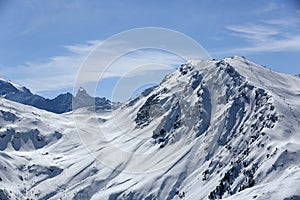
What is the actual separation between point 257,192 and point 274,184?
7.50 metres

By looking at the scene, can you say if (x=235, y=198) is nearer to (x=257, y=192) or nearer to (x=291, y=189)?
(x=257, y=192)

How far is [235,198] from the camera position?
171750 mm

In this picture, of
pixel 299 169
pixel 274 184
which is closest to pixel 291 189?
pixel 274 184

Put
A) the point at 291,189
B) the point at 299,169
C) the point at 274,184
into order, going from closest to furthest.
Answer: the point at 291,189, the point at 274,184, the point at 299,169

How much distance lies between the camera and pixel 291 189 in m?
160

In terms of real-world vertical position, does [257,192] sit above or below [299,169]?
below

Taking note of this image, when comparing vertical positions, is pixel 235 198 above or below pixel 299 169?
below

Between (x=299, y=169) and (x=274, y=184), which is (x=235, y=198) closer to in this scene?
(x=274, y=184)

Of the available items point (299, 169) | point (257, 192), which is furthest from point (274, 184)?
point (299, 169)

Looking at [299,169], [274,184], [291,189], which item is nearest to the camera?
[291,189]

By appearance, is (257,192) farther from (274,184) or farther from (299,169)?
(299,169)

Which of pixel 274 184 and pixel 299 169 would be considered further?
pixel 299 169

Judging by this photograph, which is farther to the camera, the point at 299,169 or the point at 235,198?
the point at 299,169

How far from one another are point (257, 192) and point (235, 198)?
26.4 ft
